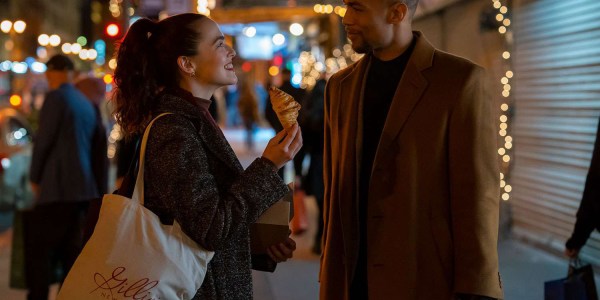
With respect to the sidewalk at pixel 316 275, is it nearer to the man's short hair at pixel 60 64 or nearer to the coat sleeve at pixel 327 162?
the man's short hair at pixel 60 64

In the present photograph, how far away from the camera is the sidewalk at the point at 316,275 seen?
286 inches

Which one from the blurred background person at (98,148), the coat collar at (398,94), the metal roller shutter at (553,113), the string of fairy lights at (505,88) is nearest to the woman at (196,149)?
the coat collar at (398,94)

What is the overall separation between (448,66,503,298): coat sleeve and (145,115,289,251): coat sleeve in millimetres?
694

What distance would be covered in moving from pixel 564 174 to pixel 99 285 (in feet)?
21.3

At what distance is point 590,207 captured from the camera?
4.57m

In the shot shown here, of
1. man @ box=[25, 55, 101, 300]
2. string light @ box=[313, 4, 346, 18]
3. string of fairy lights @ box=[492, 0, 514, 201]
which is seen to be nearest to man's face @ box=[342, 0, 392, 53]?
man @ box=[25, 55, 101, 300]

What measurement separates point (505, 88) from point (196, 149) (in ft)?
24.3

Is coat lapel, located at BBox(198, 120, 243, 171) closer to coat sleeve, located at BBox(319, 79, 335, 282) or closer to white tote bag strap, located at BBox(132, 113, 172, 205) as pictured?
white tote bag strap, located at BBox(132, 113, 172, 205)

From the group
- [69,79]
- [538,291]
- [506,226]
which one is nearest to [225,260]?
[69,79]

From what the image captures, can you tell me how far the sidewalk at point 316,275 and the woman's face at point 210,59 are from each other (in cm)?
441

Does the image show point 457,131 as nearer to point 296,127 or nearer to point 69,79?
point 296,127

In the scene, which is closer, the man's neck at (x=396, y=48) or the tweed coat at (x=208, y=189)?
the tweed coat at (x=208, y=189)

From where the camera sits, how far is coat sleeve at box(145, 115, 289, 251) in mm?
2725

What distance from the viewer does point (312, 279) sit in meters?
7.91
